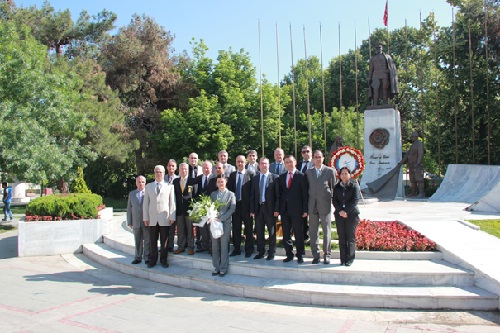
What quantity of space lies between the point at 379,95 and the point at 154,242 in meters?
13.4

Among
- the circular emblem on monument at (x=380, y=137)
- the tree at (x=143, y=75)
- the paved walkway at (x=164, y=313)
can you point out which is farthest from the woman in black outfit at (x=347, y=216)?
the tree at (x=143, y=75)

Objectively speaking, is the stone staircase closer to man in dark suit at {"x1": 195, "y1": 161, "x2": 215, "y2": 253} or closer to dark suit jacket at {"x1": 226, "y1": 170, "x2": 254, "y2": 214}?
man in dark suit at {"x1": 195, "y1": 161, "x2": 215, "y2": 253}

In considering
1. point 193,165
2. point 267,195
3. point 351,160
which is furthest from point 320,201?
point 351,160

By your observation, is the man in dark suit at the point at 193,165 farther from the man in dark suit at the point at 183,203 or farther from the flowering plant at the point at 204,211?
the flowering plant at the point at 204,211

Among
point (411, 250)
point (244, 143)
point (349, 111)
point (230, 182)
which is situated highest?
point (349, 111)

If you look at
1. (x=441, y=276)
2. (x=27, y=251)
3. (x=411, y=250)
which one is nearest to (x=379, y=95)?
(x=411, y=250)

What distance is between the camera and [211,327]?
5043 millimetres

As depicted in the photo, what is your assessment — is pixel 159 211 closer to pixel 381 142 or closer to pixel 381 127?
pixel 381 142

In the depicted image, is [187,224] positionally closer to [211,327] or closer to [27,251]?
[211,327]

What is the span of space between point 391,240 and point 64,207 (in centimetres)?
800

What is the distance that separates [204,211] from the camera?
22.4ft

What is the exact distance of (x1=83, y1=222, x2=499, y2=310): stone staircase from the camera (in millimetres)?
5570

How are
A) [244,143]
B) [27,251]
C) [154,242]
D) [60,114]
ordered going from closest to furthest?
1. [154,242]
2. [27,251]
3. [60,114]
4. [244,143]

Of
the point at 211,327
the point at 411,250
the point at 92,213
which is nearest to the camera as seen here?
the point at 211,327
